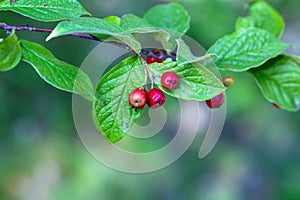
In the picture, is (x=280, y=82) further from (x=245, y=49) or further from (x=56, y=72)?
(x=56, y=72)

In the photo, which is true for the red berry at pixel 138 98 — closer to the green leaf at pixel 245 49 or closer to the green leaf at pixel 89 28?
the green leaf at pixel 89 28

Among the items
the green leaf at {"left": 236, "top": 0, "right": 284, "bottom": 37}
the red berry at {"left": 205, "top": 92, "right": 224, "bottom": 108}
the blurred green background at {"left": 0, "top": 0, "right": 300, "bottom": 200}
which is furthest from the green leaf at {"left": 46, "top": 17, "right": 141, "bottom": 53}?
the blurred green background at {"left": 0, "top": 0, "right": 300, "bottom": 200}

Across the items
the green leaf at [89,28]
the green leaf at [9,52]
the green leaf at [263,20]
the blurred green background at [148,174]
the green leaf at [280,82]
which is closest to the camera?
the green leaf at [89,28]

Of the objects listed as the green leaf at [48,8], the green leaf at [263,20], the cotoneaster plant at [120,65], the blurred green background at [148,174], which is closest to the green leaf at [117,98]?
the cotoneaster plant at [120,65]

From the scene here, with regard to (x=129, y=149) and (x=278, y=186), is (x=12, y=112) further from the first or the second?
(x=278, y=186)

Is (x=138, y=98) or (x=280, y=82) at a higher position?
(x=138, y=98)

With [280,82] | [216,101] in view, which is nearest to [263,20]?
[280,82]
